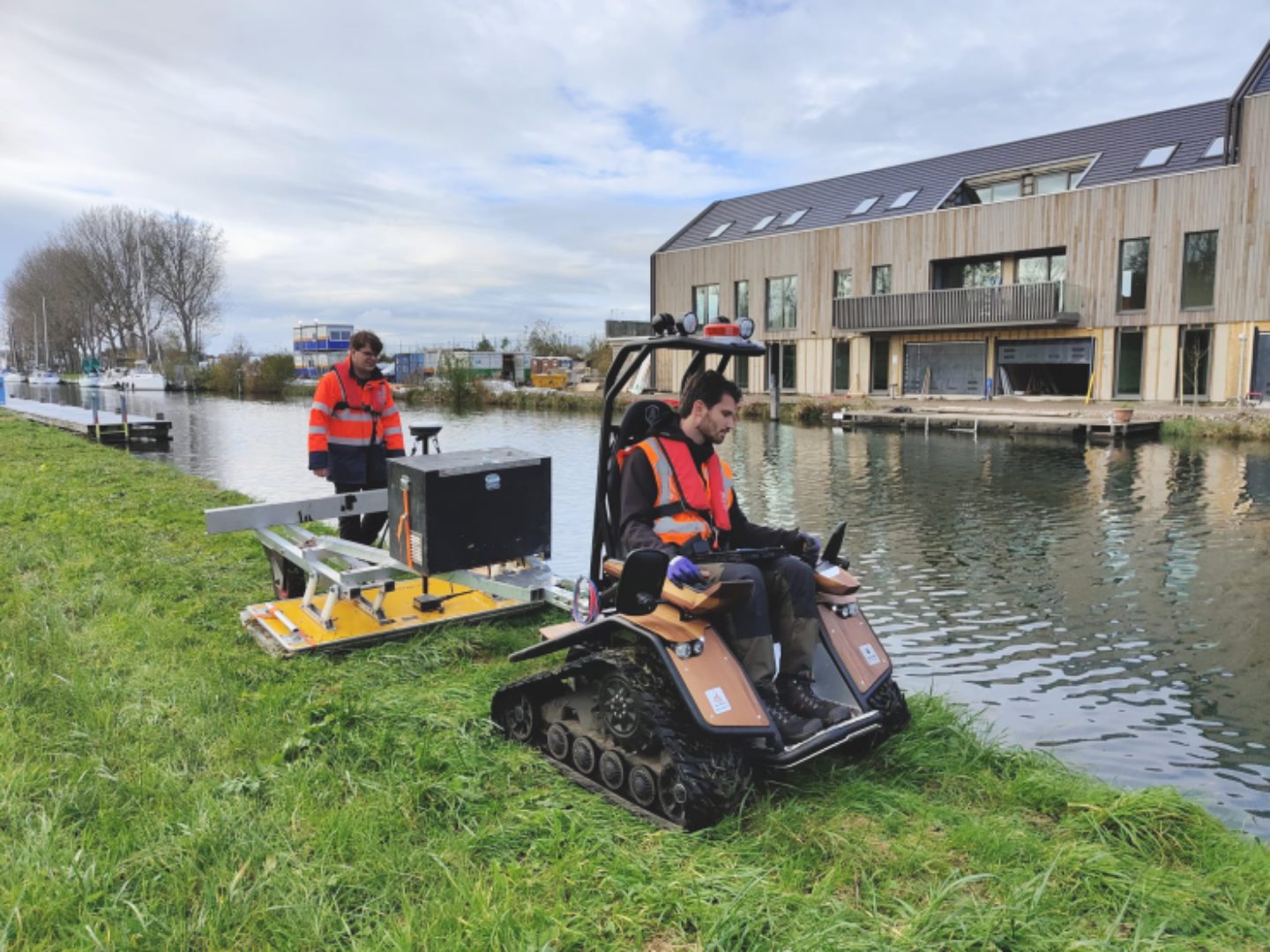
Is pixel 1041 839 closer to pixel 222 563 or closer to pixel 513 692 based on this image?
pixel 513 692

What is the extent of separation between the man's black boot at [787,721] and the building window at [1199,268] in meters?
28.0

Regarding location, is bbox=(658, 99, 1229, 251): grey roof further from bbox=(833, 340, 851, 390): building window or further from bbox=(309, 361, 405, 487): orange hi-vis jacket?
bbox=(309, 361, 405, 487): orange hi-vis jacket

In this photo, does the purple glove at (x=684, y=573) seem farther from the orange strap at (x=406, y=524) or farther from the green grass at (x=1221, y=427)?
the green grass at (x=1221, y=427)

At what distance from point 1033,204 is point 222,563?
28.7 metres

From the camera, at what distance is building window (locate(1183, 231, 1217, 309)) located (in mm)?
25844

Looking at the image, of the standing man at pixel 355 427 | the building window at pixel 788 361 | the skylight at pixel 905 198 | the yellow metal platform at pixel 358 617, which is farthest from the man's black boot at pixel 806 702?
the building window at pixel 788 361

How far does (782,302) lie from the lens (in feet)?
122

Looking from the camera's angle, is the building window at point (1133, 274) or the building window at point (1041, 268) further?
the building window at point (1041, 268)

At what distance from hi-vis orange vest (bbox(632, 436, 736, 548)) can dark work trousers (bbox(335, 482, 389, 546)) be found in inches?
151

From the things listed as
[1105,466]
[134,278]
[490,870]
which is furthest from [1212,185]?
[134,278]

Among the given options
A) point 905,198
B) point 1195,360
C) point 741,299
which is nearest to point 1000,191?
point 905,198

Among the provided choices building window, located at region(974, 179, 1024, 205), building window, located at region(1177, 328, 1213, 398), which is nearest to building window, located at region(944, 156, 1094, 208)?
building window, located at region(974, 179, 1024, 205)

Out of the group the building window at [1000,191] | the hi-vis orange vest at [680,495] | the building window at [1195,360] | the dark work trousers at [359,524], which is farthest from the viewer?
the building window at [1000,191]

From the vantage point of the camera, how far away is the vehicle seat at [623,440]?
4.05 m
